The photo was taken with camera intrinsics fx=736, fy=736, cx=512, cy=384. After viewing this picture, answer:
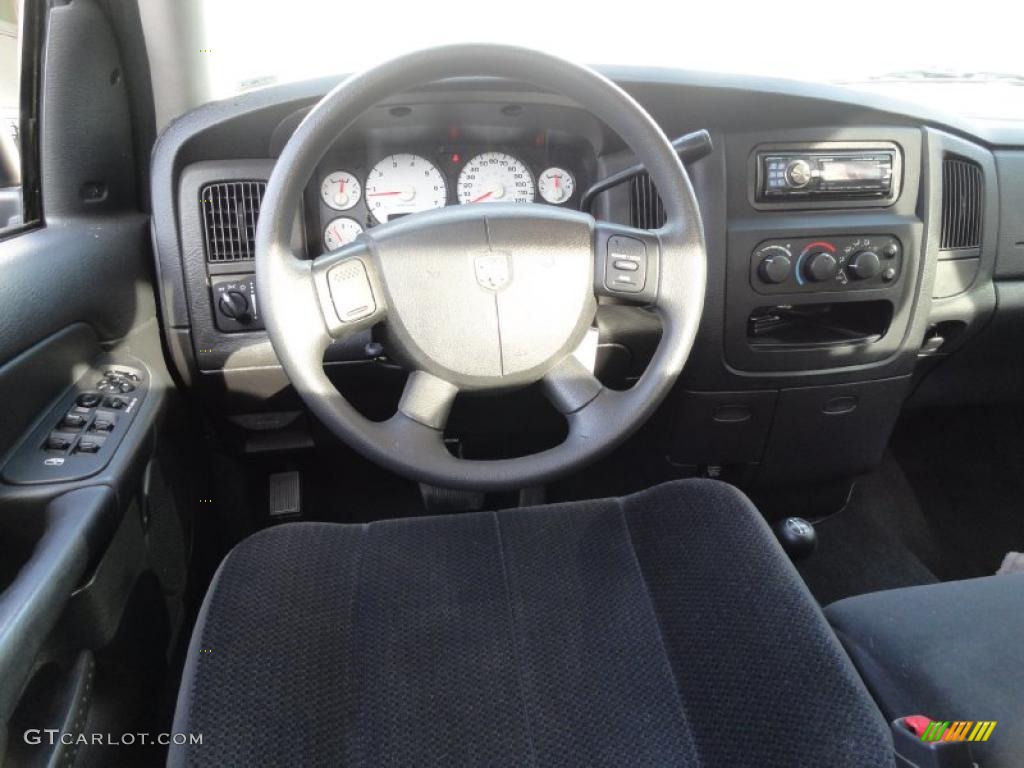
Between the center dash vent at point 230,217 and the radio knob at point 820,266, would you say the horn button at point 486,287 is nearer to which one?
the center dash vent at point 230,217

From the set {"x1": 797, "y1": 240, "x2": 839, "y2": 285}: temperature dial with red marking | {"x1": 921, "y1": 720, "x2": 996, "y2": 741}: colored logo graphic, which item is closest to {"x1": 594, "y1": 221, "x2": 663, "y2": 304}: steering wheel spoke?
{"x1": 797, "y1": 240, "x2": 839, "y2": 285}: temperature dial with red marking

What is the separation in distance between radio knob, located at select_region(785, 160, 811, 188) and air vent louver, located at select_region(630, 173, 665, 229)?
0.26 m

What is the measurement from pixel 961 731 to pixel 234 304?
1262 mm

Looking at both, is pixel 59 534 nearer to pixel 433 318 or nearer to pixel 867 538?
pixel 433 318

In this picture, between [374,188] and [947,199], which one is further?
[947,199]

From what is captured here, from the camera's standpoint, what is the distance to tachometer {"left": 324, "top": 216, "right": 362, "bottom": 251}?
1450 millimetres

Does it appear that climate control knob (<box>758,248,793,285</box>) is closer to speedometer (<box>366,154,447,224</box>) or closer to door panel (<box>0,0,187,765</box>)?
speedometer (<box>366,154,447,224</box>)

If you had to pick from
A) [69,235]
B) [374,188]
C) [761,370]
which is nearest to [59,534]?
[69,235]

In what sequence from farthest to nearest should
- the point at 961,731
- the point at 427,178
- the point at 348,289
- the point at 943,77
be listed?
the point at 943,77, the point at 427,178, the point at 348,289, the point at 961,731

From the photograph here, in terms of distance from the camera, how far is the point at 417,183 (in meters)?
1.47

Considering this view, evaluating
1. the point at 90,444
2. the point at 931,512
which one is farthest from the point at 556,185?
→ the point at 931,512

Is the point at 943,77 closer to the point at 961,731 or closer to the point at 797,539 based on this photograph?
the point at 797,539

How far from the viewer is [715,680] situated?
87 cm

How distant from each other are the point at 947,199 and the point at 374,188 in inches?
48.9
